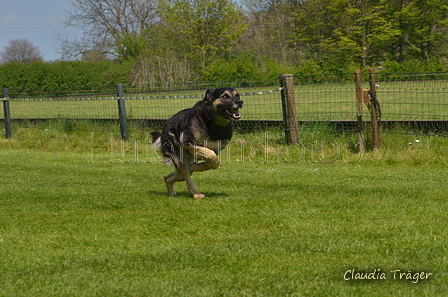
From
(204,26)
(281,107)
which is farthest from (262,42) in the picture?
(281,107)

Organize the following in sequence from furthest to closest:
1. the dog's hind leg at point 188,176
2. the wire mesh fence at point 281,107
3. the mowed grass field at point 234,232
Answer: the wire mesh fence at point 281,107
the dog's hind leg at point 188,176
the mowed grass field at point 234,232

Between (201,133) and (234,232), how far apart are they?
65.0 inches

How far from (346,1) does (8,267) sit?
3972 cm

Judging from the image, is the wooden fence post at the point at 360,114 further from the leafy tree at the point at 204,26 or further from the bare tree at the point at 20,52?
the bare tree at the point at 20,52

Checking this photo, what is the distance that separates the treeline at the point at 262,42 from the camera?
36.4 meters

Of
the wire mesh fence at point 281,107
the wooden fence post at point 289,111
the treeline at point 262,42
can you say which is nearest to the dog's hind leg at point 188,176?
the wire mesh fence at point 281,107

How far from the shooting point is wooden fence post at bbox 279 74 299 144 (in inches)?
457

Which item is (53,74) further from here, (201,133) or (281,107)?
(201,133)

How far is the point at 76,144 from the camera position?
47.1 ft

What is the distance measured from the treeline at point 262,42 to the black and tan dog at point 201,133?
25.4 metres

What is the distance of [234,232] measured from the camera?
5184mm

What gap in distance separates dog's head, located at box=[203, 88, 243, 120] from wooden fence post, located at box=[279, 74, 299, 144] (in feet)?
17.6

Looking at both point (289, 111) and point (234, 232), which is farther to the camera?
point (289, 111)

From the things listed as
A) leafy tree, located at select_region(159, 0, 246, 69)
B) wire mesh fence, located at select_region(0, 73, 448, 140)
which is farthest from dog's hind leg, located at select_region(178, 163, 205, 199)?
leafy tree, located at select_region(159, 0, 246, 69)
